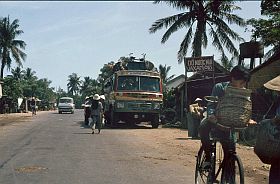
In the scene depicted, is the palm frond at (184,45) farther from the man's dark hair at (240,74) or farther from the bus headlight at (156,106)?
the man's dark hair at (240,74)

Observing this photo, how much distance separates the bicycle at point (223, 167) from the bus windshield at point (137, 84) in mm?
16288

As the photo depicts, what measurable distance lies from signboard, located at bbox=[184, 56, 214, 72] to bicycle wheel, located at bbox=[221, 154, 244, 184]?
14.7 meters

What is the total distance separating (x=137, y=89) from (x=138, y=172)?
14265 mm

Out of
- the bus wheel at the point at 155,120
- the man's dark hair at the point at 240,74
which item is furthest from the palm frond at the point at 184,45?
the man's dark hair at the point at 240,74

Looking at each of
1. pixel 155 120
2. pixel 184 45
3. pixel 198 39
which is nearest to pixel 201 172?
pixel 155 120

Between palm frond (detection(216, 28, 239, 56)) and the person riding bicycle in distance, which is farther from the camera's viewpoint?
palm frond (detection(216, 28, 239, 56))

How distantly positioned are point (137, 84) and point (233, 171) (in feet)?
58.1

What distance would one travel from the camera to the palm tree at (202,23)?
31609 mm

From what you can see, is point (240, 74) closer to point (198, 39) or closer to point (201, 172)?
point (201, 172)

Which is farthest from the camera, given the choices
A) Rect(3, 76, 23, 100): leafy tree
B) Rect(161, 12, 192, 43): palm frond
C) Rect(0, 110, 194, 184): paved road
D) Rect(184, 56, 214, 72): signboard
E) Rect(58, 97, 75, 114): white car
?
Rect(58, 97, 75, 114): white car

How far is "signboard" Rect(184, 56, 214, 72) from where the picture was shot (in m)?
20.4

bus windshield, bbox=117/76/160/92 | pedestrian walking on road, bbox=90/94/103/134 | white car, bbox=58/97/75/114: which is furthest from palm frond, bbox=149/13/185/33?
white car, bbox=58/97/75/114

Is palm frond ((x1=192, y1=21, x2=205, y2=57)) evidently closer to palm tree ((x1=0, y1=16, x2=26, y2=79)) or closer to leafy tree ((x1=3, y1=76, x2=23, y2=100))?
leafy tree ((x1=3, y1=76, x2=23, y2=100))

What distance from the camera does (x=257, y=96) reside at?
1841 centimetres
